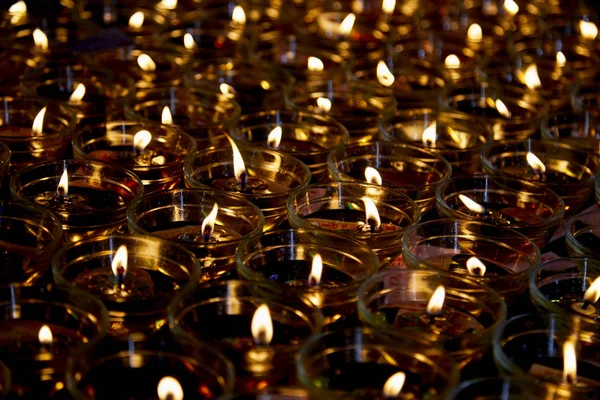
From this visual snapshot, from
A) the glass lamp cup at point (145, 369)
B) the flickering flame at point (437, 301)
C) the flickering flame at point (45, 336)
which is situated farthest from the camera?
the flickering flame at point (437, 301)

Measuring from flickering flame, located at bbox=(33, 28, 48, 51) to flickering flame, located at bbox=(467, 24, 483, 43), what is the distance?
1.26 m

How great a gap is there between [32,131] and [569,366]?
1281 mm

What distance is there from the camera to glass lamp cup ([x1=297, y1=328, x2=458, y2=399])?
1.48 m

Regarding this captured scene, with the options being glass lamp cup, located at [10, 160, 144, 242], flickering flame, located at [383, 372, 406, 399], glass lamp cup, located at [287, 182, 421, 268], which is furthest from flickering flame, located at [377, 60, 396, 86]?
flickering flame, located at [383, 372, 406, 399]

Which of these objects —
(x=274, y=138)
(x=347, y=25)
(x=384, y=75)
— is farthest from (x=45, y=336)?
(x=347, y=25)

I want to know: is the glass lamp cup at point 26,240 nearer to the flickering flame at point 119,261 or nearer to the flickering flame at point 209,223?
the flickering flame at point 119,261

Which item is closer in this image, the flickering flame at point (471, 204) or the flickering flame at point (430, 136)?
the flickering flame at point (471, 204)

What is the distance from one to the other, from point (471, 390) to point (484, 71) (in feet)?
4.88

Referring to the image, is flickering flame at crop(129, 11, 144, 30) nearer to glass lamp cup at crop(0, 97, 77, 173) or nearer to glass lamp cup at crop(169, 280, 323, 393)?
glass lamp cup at crop(0, 97, 77, 173)

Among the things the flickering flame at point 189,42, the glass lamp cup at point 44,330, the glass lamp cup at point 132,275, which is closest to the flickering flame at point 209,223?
the glass lamp cup at point 132,275

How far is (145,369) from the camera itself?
59.1 inches

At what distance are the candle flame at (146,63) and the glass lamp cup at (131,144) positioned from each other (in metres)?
0.41

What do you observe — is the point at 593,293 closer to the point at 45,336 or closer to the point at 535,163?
the point at 535,163

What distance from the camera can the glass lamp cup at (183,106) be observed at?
2.40 meters
